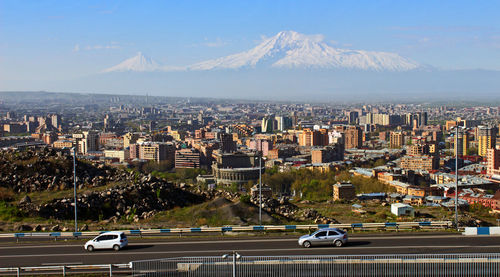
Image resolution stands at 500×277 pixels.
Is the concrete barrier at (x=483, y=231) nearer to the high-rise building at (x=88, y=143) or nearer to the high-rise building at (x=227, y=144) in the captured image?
the high-rise building at (x=227, y=144)

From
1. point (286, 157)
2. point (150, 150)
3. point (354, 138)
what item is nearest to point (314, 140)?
point (354, 138)

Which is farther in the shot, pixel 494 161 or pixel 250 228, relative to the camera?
pixel 494 161

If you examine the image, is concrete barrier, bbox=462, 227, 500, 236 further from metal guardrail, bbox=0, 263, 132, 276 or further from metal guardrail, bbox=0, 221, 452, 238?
metal guardrail, bbox=0, 263, 132, 276

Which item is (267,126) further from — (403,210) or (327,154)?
(403,210)

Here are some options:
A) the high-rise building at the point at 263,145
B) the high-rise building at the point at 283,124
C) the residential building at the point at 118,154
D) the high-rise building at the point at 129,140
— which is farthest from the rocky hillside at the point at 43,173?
the high-rise building at the point at 283,124

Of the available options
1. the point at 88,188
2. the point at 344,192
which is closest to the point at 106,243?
the point at 88,188

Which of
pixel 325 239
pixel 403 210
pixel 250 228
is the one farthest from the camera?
pixel 403 210
